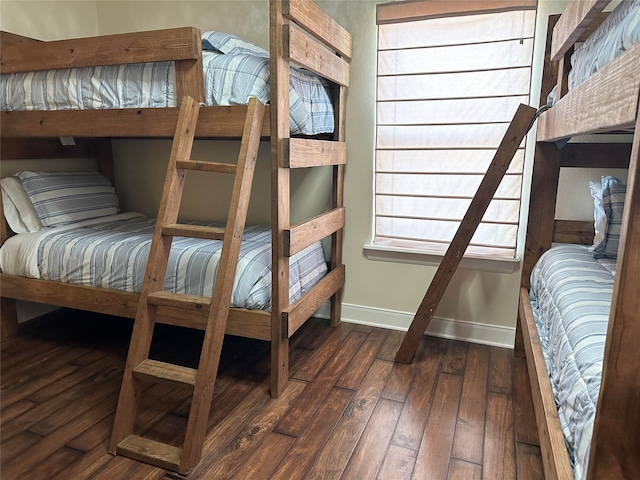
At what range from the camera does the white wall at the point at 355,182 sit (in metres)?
2.45

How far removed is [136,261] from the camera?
6.84 feet

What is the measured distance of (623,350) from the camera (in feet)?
2.43

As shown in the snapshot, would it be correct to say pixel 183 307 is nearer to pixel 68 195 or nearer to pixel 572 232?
pixel 68 195

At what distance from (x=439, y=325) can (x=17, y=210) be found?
239cm

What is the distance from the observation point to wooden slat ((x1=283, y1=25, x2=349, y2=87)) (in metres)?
1.74

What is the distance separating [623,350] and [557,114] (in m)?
1.08

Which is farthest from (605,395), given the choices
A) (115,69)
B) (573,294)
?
(115,69)

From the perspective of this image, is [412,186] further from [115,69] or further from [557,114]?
[115,69]

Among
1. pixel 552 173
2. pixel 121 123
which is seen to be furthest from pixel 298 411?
pixel 552 173

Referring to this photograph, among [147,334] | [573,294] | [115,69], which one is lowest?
[147,334]

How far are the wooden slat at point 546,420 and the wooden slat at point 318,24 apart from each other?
58.2 inches

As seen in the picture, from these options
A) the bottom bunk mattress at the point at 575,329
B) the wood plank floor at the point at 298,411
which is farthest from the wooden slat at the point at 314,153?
the bottom bunk mattress at the point at 575,329

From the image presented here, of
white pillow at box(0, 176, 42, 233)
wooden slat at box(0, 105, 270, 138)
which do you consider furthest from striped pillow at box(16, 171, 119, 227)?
wooden slat at box(0, 105, 270, 138)

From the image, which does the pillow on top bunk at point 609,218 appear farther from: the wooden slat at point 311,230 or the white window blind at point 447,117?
the wooden slat at point 311,230
